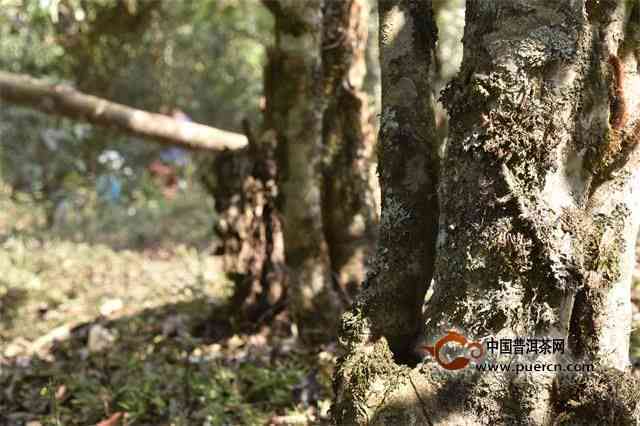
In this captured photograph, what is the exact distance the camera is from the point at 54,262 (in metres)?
6.88

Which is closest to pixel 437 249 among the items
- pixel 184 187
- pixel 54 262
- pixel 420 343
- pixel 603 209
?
pixel 420 343

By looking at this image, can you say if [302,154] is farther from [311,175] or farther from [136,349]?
[136,349]

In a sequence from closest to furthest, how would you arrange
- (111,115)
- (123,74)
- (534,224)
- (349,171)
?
(534,224), (349,171), (111,115), (123,74)

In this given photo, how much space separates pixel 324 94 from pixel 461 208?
86.0 inches

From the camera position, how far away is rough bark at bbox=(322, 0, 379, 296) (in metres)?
4.45

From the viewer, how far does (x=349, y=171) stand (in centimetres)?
449

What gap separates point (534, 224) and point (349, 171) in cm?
236

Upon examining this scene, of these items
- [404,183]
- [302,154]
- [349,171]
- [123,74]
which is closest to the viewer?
[404,183]

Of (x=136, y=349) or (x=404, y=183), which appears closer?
(x=404, y=183)
